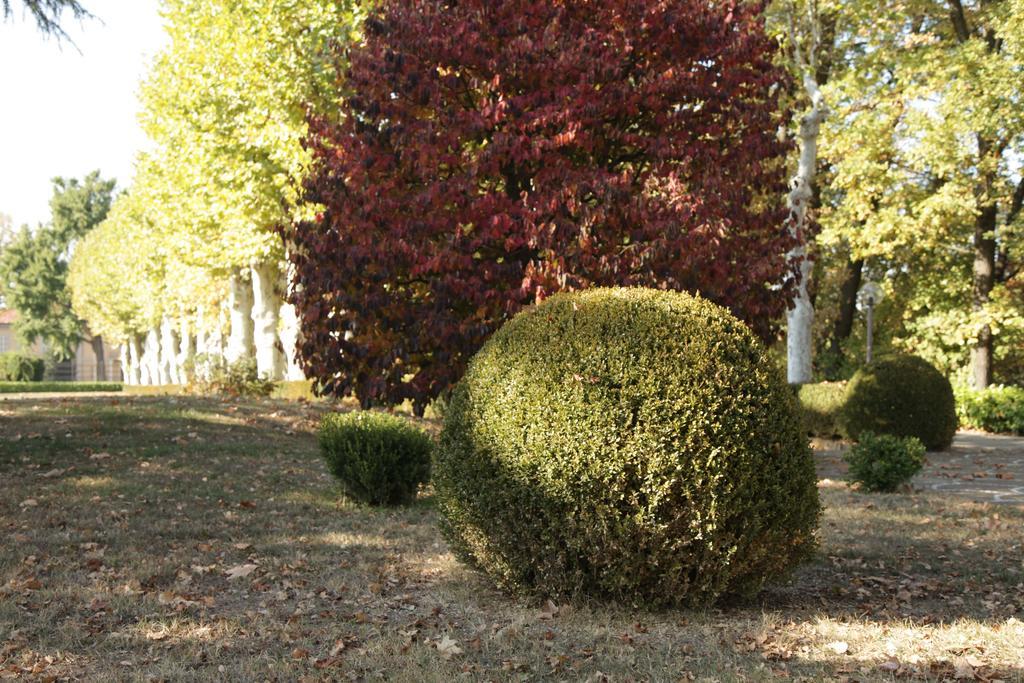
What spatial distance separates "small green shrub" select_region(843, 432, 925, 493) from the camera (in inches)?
396

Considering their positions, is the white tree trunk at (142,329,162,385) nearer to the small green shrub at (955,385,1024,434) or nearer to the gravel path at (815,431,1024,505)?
the small green shrub at (955,385,1024,434)

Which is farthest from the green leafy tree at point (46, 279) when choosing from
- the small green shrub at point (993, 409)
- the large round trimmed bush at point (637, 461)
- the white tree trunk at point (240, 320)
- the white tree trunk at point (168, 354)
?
the large round trimmed bush at point (637, 461)

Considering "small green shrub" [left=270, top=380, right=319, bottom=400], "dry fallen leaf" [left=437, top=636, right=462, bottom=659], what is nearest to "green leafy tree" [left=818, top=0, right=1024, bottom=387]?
"small green shrub" [left=270, top=380, right=319, bottom=400]

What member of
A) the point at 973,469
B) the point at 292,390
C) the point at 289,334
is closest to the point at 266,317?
the point at 289,334

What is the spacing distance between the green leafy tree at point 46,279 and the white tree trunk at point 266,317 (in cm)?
4456

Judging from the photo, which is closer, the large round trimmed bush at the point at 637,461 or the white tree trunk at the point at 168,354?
the large round trimmed bush at the point at 637,461

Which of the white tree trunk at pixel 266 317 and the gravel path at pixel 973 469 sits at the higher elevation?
the white tree trunk at pixel 266 317

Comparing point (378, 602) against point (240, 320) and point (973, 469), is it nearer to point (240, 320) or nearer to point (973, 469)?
point (973, 469)

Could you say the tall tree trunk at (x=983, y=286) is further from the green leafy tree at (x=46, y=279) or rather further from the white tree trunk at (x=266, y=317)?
the green leafy tree at (x=46, y=279)

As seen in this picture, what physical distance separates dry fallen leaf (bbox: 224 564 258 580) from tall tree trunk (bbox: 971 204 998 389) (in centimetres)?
2093

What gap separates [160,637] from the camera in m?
4.81

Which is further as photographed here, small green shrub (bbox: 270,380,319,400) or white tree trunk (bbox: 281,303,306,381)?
white tree trunk (bbox: 281,303,306,381)

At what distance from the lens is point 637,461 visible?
4762mm

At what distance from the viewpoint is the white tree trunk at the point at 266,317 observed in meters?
21.8
